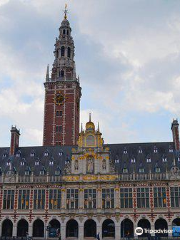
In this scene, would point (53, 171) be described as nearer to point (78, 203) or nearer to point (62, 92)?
point (78, 203)

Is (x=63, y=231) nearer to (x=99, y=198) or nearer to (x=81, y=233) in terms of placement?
(x=81, y=233)

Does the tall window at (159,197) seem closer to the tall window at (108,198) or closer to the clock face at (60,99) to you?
the tall window at (108,198)

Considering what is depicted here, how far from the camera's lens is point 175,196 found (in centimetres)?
6212

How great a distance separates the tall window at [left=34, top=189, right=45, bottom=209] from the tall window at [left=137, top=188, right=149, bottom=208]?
16634mm

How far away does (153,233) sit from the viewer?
2375 inches

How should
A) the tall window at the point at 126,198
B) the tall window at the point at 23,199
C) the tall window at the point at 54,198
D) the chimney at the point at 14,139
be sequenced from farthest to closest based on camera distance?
the chimney at the point at 14,139, the tall window at the point at 23,199, the tall window at the point at 54,198, the tall window at the point at 126,198

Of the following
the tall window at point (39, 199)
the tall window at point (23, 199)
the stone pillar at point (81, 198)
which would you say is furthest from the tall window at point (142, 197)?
the tall window at point (23, 199)

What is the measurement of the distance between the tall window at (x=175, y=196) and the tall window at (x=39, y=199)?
22211 mm

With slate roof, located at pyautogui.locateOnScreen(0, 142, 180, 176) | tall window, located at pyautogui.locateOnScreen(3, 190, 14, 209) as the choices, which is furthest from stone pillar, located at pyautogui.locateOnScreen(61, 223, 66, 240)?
tall window, located at pyautogui.locateOnScreen(3, 190, 14, 209)

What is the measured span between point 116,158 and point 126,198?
841 cm

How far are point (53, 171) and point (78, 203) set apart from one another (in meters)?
7.85

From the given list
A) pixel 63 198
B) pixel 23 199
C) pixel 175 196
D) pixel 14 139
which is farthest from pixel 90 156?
pixel 14 139

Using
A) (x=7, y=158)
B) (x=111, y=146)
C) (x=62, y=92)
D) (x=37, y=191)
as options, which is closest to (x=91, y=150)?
(x=111, y=146)

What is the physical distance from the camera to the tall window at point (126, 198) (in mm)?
62719
